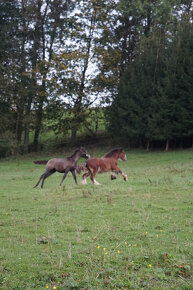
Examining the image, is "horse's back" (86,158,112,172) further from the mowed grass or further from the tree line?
the tree line

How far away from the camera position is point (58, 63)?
40531 millimetres

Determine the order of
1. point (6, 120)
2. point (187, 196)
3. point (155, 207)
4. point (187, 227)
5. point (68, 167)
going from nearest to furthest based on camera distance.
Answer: point (187, 227) → point (155, 207) → point (187, 196) → point (68, 167) → point (6, 120)

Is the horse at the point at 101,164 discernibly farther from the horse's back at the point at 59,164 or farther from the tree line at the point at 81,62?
the tree line at the point at 81,62

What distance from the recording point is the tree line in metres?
37.5

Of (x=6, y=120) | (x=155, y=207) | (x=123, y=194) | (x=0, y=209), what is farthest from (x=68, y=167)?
(x=6, y=120)

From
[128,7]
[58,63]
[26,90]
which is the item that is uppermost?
[128,7]

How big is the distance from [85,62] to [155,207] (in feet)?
108

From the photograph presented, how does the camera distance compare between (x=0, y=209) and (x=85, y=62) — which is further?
(x=85, y=62)

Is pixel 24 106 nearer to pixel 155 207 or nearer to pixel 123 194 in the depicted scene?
pixel 123 194

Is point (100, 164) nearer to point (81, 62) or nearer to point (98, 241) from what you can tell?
point (98, 241)

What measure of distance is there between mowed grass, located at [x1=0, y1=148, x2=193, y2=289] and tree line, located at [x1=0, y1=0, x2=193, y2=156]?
2489 cm

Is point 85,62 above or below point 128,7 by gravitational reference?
below

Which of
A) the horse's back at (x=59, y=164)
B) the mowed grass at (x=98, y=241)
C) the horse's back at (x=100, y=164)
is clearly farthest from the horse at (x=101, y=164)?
the mowed grass at (x=98, y=241)

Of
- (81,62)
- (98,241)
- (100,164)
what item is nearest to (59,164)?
(100,164)
